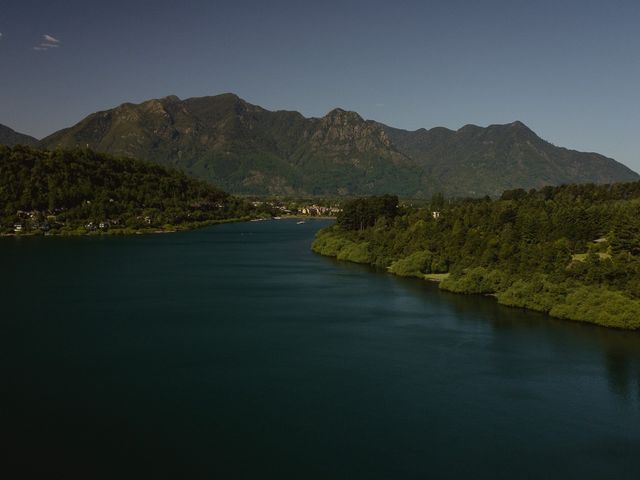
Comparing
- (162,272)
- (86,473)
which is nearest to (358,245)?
(162,272)

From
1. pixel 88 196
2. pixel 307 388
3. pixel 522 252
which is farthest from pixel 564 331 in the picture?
pixel 88 196

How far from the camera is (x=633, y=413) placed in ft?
83.1

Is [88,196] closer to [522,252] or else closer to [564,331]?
[522,252]

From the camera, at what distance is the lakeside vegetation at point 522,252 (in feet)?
136

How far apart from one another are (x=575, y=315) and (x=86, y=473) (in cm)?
3394

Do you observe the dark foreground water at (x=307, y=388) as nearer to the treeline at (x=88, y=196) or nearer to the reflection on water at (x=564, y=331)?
the reflection on water at (x=564, y=331)

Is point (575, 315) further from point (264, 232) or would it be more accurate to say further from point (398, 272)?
point (264, 232)

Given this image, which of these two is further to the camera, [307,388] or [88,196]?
[88,196]

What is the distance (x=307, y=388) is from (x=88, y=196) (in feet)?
381

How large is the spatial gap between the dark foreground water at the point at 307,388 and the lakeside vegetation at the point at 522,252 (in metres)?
2.37

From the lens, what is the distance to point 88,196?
13000 cm

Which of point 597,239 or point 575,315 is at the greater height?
point 597,239

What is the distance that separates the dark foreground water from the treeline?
234 ft

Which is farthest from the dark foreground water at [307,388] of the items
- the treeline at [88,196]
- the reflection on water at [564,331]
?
the treeline at [88,196]
